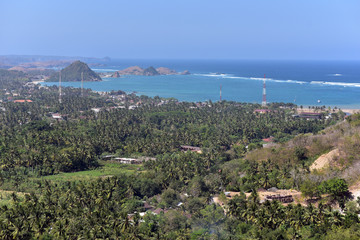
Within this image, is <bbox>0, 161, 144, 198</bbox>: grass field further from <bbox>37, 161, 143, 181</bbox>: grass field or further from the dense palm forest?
the dense palm forest

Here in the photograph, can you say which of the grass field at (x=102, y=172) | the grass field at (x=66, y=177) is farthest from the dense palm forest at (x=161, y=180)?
the grass field at (x=102, y=172)

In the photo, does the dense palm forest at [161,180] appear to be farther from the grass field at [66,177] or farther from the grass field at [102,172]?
the grass field at [102,172]

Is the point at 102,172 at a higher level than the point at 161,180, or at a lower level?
lower

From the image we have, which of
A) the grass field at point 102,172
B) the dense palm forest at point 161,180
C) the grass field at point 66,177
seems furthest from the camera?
the grass field at point 102,172

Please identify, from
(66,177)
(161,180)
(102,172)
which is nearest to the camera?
(161,180)

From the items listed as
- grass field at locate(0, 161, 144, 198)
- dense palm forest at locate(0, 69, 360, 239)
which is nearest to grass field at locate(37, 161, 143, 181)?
grass field at locate(0, 161, 144, 198)

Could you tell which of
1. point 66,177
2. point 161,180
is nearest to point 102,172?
point 66,177

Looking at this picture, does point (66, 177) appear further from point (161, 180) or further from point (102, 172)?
point (161, 180)

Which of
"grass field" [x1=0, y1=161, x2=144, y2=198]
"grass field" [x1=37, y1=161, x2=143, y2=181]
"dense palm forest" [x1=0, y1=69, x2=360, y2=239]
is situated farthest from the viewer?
"grass field" [x1=37, y1=161, x2=143, y2=181]
